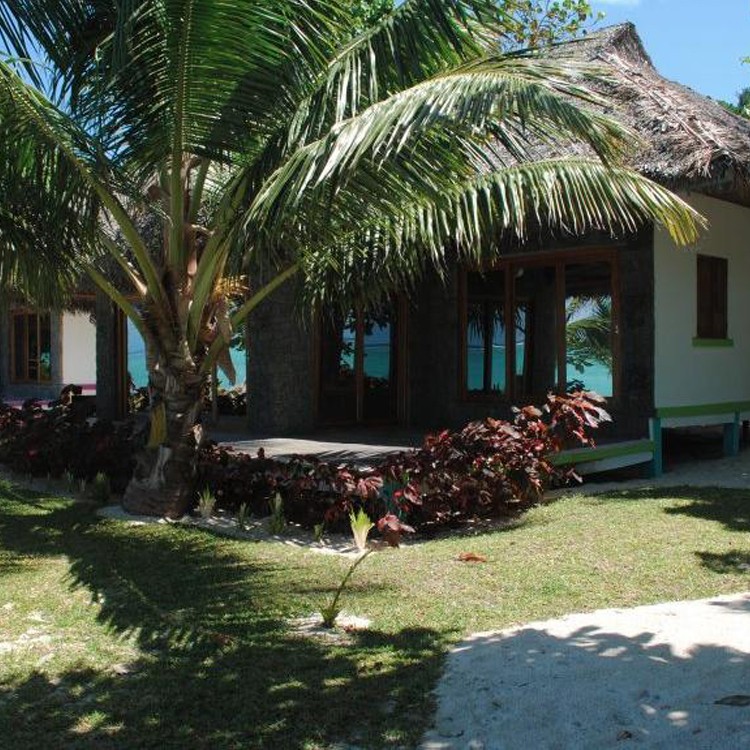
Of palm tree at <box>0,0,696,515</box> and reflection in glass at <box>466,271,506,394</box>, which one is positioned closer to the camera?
palm tree at <box>0,0,696,515</box>

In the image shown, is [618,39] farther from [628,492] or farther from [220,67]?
[220,67]

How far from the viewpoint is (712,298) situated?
36.0 feet

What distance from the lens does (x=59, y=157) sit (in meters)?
6.30

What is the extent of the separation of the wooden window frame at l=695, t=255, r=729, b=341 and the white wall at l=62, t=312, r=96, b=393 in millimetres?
15020

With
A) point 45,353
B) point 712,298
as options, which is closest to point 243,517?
point 712,298

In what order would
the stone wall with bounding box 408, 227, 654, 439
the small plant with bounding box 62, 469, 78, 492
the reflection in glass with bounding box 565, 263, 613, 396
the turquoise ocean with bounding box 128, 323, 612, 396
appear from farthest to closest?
the turquoise ocean with bounding box 128, 323, 612, 396
the reflection in glass with bounding box 565, 263, 613, 396
the stone wall with bounding box 408, 227, 654, 439
the small plant with bounding box 62, 469, 78, 492

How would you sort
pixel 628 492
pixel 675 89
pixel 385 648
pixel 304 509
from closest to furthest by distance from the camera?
1. pixel 385 648
2. pixel 304 509
3. pixel 628 492
4. pixel 675 89

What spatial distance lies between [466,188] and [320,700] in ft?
13.8

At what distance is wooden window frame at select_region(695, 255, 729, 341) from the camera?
10680 millimetres

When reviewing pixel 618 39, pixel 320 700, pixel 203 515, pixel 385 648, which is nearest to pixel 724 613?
pixel 385 648

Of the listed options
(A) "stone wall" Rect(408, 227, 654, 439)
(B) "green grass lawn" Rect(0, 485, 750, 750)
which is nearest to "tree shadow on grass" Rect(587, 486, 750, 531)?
(B) "green grass lawn" Rect(0, 485, 750, 750)

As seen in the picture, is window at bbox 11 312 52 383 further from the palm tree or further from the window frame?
the palm tree

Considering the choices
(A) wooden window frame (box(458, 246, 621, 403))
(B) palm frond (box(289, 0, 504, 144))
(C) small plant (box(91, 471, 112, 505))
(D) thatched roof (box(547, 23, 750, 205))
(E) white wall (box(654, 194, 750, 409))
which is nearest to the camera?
(B) palm frond (box(289, 0, 504, 144))

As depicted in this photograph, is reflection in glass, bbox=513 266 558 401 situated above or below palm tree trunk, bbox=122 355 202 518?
above
